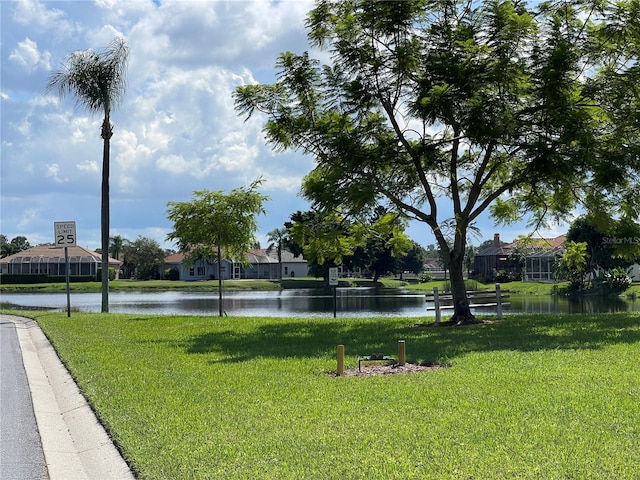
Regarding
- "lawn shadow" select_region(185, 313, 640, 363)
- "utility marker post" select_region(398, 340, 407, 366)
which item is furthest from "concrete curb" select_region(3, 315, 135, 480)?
"utility marker post" select_region(398, 340, 407, 366)

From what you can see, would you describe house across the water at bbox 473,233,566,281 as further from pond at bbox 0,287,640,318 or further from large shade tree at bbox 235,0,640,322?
large shade tree at bbox 235,0,640,322

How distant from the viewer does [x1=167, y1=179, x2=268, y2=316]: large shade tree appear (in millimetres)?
25328

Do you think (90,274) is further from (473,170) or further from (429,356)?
(429,356)

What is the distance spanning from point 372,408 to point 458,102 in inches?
463

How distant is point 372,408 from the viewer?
25.5ft

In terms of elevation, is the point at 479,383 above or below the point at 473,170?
below

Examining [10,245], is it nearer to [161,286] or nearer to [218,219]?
[161,286]

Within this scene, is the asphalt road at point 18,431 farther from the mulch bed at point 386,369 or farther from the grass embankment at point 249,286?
the grass embankment at point 249,286

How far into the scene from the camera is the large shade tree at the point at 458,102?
1752cm

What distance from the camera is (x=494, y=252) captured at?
88.8m

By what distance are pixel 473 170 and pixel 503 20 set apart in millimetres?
6179

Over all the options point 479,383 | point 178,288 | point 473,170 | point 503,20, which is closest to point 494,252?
point 178,288

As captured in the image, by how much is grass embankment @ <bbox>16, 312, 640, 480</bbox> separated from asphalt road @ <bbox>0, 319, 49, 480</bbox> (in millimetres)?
817

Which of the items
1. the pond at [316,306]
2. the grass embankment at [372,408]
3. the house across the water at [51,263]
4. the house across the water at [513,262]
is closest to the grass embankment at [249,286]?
the house across the water at [513,262]
